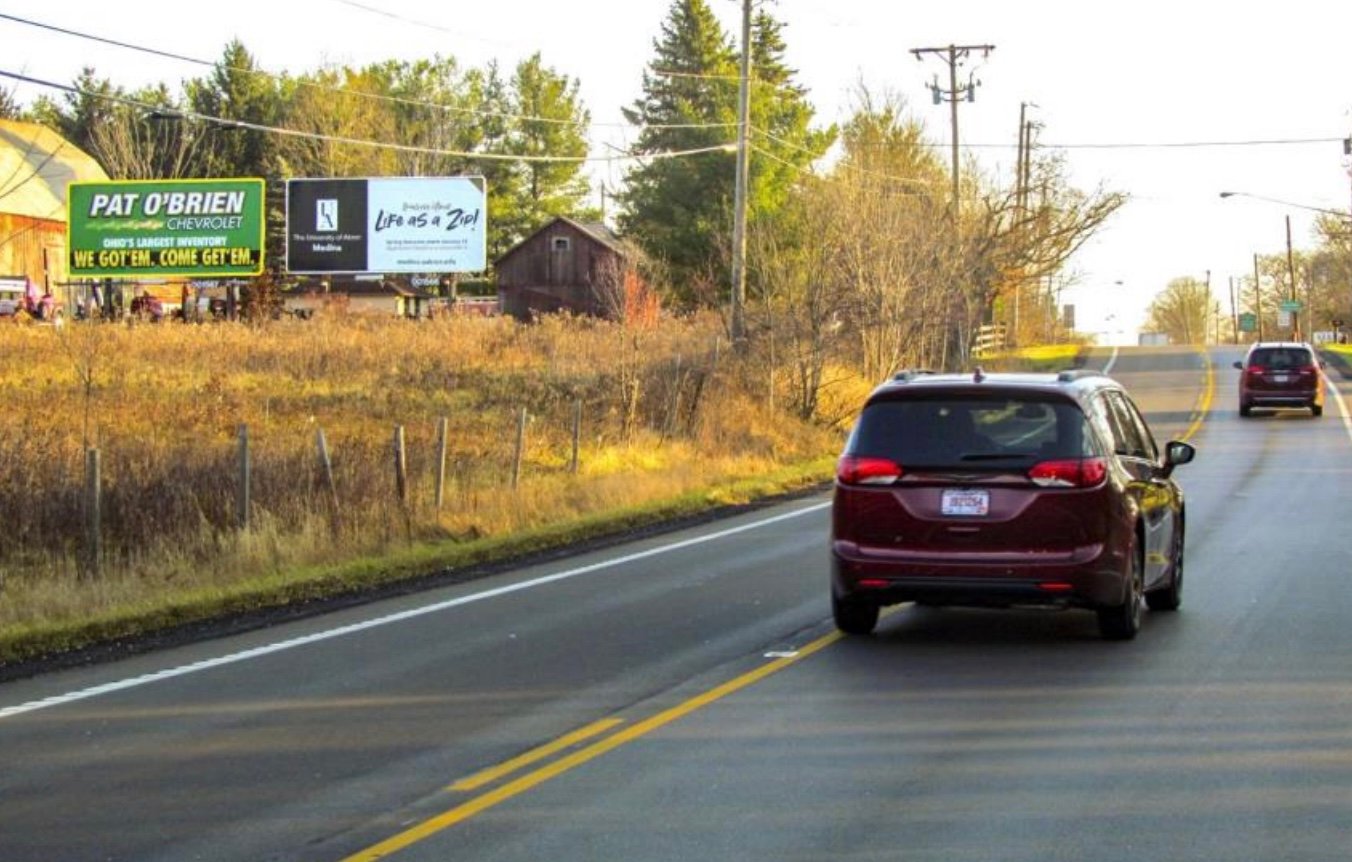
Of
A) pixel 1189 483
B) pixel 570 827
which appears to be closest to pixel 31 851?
pixel 570 827

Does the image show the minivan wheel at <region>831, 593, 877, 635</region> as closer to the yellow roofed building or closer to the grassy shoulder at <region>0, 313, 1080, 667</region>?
the grassy shoulder at <region>0, 313, 1080, 667</region>

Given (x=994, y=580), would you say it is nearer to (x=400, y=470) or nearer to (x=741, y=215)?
(x=400, y=470)

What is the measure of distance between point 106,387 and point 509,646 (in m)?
24.5

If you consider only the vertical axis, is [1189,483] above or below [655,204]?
below

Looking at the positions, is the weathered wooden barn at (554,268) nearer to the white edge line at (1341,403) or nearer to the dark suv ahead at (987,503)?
the white edge line at (1341,403)

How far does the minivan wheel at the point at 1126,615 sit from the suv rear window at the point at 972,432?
0.99 m

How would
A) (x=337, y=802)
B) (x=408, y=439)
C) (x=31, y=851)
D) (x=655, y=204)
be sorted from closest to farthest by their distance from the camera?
(x=31, y=851)
(x=337, y=802)
(x=408, y=439)
(x=655, y=204)

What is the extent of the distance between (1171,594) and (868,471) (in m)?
3.08

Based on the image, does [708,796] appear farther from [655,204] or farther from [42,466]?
[655,204]

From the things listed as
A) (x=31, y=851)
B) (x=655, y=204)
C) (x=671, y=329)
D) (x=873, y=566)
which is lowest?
(x=31, y=851)

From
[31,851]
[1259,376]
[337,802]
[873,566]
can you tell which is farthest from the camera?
[1259,376]

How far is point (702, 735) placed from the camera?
327 inches

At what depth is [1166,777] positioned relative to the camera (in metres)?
7.36

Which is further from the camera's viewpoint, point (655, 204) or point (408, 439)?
point (655, 204)
